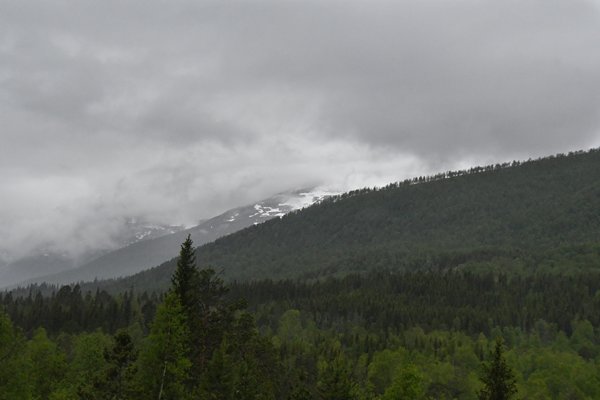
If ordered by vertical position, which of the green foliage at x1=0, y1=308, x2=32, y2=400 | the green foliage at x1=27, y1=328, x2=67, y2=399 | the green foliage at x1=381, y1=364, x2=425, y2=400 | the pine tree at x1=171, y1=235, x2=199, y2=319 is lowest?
the green foliage at x1=381, y1=364, x2=425, y2=400

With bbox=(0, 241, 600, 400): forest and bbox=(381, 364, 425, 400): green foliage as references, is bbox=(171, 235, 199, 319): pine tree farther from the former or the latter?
bbox=(381, 364, 425, 400): green foliage

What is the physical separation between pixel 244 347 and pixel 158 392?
2064 cm

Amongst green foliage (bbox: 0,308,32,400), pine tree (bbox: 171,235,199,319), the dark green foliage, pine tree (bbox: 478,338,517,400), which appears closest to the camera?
pine tree (bbox: 478,338,517,400)

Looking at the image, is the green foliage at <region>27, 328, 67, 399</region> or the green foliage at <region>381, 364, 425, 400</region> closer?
the green foliage at <region>381, 364, 425, 400</region>

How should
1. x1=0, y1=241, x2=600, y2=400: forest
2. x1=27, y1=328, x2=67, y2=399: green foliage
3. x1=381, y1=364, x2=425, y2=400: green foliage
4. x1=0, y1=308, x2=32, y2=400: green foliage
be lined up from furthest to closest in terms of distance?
x1=27, y1=328, x2=67, y2=399: green foliage, x1=381, y1=364, x2=425, y2=400: green foliage, x1=0, y1=308, x2=32, y2=400: green foliage, x1=0, y1=241, x2=600, y2=400: forest

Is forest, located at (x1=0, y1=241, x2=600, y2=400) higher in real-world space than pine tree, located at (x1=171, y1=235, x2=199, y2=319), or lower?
lower

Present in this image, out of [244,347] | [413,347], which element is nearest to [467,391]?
[413,347]

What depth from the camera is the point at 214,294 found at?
6362cm

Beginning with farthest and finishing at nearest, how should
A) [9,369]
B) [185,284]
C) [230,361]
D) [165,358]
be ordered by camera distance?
[230,361] < [185,284] < [9,369] < [165,358]

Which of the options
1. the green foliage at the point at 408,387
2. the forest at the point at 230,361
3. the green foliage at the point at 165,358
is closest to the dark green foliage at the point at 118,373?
the forest at the point at 230,361

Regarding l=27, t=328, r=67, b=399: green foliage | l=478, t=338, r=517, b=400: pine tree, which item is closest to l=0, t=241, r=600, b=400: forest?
l=27, t=328, r=67, b=399: green foliage

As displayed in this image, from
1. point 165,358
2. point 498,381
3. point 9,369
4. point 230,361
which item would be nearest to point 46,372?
point 9,369

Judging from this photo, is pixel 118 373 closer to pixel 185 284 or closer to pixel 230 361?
pixel 185 284

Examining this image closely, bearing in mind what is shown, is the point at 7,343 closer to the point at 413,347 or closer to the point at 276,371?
the point at 276,371
